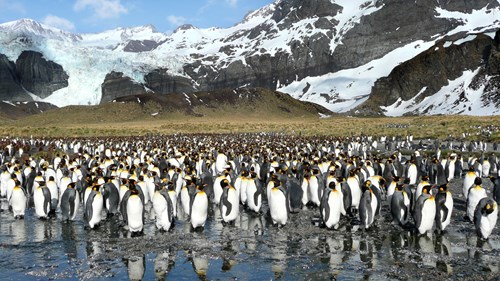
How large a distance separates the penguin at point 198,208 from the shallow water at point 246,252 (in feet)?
0.74

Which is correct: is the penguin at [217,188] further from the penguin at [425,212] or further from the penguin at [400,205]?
the penguin at [425,212]

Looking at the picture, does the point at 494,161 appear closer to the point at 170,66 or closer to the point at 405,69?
the point at 405,69

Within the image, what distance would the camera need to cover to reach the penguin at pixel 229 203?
36.3 feet

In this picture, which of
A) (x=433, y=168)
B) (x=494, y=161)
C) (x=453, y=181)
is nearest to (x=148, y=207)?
(x=433, y=168)

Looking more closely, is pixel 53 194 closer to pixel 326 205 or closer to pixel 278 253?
pixel 278 253

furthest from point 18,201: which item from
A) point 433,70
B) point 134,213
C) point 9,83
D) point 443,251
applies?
point 9,83

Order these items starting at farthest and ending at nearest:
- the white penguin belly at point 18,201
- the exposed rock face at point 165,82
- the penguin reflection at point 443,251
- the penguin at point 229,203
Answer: the exposed rock face at point 165,82 → the white penguin belly at point 18,201 → the penguin at point 229,203 → the penguin reflection at point 443,251

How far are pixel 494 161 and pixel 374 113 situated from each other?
12880cm

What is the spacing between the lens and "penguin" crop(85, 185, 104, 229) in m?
10.7

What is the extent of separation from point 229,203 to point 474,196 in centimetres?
538

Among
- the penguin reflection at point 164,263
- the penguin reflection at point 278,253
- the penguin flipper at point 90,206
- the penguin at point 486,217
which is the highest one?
the penguin flipper at point 90,206

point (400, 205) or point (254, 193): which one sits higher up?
point (254, 193)

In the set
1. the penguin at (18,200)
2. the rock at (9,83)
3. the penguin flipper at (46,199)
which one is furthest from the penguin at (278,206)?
the rock at (9,83)

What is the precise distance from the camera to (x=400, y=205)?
10.8m
